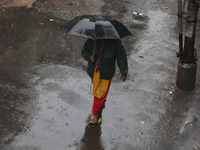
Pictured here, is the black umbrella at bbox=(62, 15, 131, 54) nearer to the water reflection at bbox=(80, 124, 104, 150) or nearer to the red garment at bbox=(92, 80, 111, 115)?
the red garment at bbox=(92, 80, 111, 115)

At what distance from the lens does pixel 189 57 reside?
6.30 metres

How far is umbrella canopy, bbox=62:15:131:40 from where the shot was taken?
475 cm

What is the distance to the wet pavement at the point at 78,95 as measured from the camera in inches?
209

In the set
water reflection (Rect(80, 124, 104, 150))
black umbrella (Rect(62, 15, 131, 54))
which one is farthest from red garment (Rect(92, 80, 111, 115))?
black umbrella (Rect(62, 15, 131, 54))

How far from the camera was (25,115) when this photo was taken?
575 centimetres

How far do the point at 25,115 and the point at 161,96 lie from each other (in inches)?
109

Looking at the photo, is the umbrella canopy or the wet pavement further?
the wet pavement

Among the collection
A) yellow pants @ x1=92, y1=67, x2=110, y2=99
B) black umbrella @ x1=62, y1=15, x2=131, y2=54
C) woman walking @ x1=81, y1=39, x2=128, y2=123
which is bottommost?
yellow pants @ x1=92, y1=67, x2=110, y2=99

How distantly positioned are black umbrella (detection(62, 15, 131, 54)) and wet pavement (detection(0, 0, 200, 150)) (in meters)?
1.69

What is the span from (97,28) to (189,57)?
2.42 metres

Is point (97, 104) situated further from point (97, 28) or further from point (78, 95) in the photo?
point (97, 28)

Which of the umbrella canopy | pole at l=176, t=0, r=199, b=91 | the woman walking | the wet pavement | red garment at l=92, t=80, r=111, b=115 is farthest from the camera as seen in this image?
pole at l=176, t=0, r=199, b=91

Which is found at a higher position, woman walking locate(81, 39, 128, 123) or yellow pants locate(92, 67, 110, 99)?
woman walking locate(81, 39, 128, 123)

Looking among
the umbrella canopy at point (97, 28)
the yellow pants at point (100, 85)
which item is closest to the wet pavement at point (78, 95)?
the yellow pants at point (100, 85)
